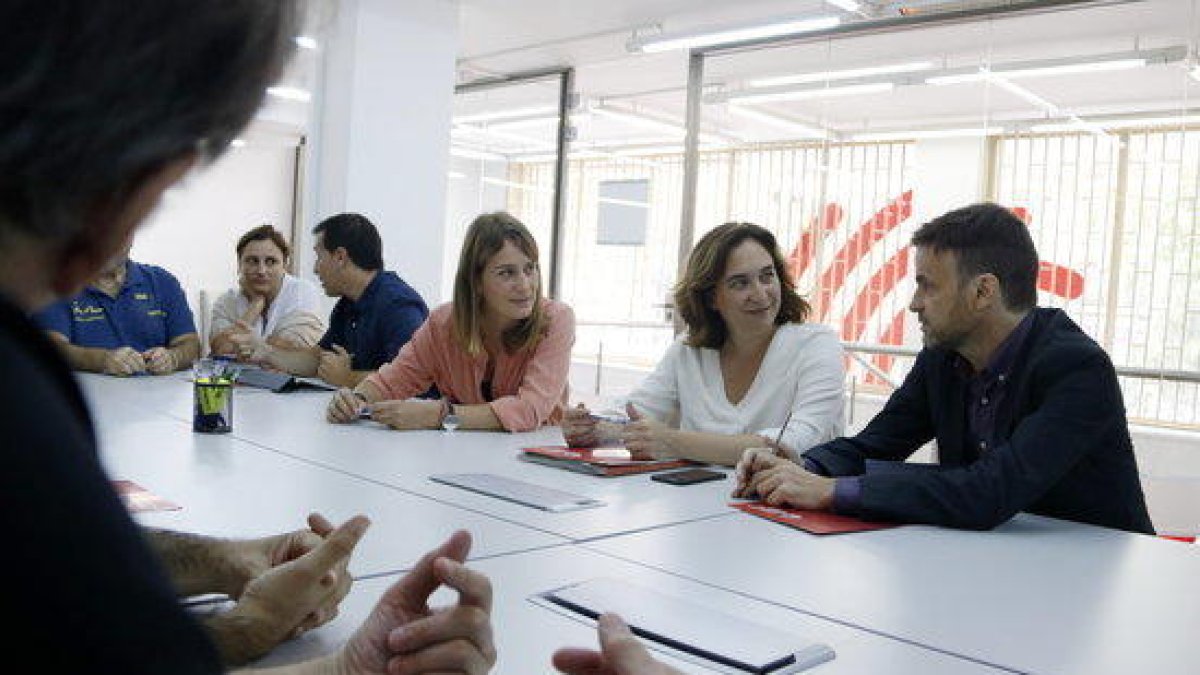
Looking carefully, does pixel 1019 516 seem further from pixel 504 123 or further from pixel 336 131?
pixel 504 123

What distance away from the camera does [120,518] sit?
38 cm

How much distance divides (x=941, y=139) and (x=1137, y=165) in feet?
4.72

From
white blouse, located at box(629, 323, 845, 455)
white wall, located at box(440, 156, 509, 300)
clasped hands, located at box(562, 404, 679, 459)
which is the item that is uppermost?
white wall, located at box(440, 156, 509, 300)

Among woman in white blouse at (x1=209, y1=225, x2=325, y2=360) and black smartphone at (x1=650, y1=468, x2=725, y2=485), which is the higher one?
woman in white blouse at (x1=209, y1=225, x2=325, y2=360)

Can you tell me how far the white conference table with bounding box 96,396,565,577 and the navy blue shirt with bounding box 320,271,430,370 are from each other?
1576 millimetres

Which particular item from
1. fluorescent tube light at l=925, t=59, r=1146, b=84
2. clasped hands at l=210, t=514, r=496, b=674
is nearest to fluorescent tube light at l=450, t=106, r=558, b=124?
fluorescent tube light at l=925, t=59, r=1146, b=84

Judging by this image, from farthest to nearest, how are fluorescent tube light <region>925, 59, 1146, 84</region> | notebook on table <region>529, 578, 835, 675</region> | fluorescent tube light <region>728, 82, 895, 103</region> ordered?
fluorescent tube light <region>728, 82, 895, 103</region> → fluorescent tube light <region>925, 59, 1146, 84</region> → notebook on table <region>529, 578, 835, 675</region>

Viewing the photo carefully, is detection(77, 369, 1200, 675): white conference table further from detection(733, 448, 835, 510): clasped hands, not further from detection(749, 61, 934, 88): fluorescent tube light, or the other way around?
detection(749, 61, 934, 88): fluorescent tube light

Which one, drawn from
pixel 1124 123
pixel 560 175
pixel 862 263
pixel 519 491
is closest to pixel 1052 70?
pixel 1124 123

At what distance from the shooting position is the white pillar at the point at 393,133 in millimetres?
6047

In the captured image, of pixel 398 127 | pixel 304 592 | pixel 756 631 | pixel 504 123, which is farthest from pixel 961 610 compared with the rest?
pixel 504 123

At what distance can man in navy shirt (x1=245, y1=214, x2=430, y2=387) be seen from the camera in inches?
158

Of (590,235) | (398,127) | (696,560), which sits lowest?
(696,560)

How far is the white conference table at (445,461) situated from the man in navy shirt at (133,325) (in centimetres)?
38
